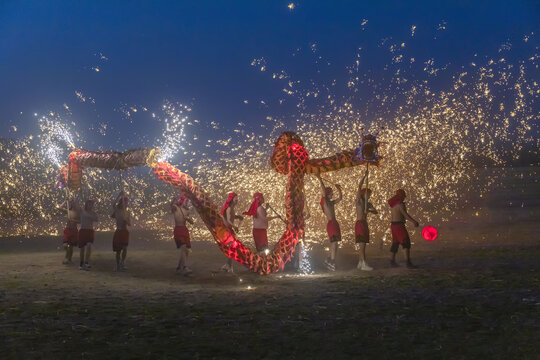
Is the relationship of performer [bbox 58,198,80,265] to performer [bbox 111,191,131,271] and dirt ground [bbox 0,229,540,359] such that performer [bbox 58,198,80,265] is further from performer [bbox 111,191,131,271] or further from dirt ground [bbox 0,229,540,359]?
performer [bbox 111,191,131,271]

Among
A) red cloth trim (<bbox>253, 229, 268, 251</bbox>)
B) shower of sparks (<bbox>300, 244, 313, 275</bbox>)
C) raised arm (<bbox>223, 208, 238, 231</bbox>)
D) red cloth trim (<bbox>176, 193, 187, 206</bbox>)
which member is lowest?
shower of sparks (<bbox>300, 244, 313, 275</bbox>)

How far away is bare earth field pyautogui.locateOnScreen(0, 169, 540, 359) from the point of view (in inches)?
240

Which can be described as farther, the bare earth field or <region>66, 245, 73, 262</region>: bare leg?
<region>66, 245, 73, 262</region>: bare leg

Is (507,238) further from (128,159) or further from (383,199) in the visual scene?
(383,199)

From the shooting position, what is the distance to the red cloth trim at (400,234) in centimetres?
1287

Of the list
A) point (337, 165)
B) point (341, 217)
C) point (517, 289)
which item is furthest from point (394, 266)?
point (341, 217)

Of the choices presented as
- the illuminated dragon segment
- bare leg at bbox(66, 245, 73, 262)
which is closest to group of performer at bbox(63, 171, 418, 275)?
the illuminated dragon segment

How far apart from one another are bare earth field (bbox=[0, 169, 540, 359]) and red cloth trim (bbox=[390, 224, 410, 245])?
30.5 inches

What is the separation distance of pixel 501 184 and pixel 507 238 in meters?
35.0

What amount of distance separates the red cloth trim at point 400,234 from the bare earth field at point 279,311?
2.54ft

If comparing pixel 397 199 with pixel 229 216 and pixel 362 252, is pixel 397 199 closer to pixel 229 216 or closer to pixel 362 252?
pixel 362 252

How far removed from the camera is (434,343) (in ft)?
20.3

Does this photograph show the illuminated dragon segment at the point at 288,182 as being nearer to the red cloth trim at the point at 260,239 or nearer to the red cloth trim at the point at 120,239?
the red cloth trim at the point at 260,239

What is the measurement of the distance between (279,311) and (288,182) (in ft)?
17.5
